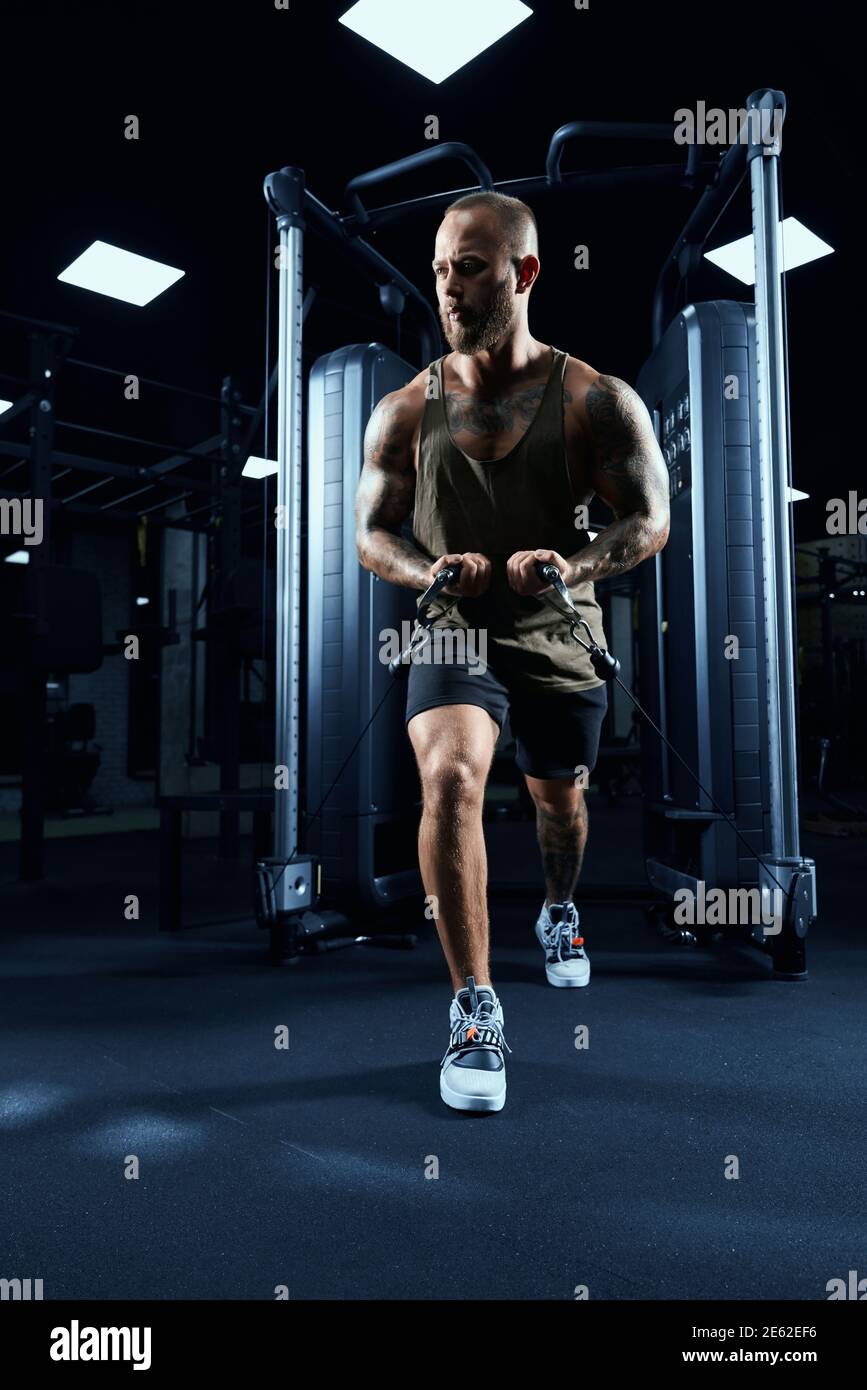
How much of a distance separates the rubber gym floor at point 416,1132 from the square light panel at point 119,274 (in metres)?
3.29

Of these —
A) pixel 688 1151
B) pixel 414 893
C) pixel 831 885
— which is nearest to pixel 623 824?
pixel 831 885

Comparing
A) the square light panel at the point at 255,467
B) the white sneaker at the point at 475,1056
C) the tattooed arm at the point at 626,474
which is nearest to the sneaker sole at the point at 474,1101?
the white sneaker at the point at 475,1056

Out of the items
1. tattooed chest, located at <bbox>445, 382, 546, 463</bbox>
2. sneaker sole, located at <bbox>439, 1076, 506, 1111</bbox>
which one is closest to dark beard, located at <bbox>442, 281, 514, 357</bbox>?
tattooed chest, located at <bbox>445, 382, 546, 463</bbox>

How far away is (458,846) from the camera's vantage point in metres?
1.39

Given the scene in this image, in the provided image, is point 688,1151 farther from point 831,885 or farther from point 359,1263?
point 831,885

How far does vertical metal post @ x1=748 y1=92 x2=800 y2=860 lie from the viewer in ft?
6.39

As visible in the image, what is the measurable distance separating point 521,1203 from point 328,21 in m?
3.25

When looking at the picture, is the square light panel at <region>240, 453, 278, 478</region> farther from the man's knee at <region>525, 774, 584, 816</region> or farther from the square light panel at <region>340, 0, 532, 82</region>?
the man's knee at <region>525, 774, 584, 816</region>

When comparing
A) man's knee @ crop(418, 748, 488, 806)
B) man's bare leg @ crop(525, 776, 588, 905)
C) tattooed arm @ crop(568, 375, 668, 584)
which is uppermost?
tattooed arm @ crop(568, 375, 668, 584)

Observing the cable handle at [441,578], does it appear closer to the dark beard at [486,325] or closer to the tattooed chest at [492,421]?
the tattooed chest at [492,421]

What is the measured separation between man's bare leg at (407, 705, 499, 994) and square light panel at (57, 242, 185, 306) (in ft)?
12.0

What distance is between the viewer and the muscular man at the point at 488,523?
1.40m

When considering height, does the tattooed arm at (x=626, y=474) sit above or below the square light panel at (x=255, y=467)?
below

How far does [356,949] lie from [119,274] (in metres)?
3.58
